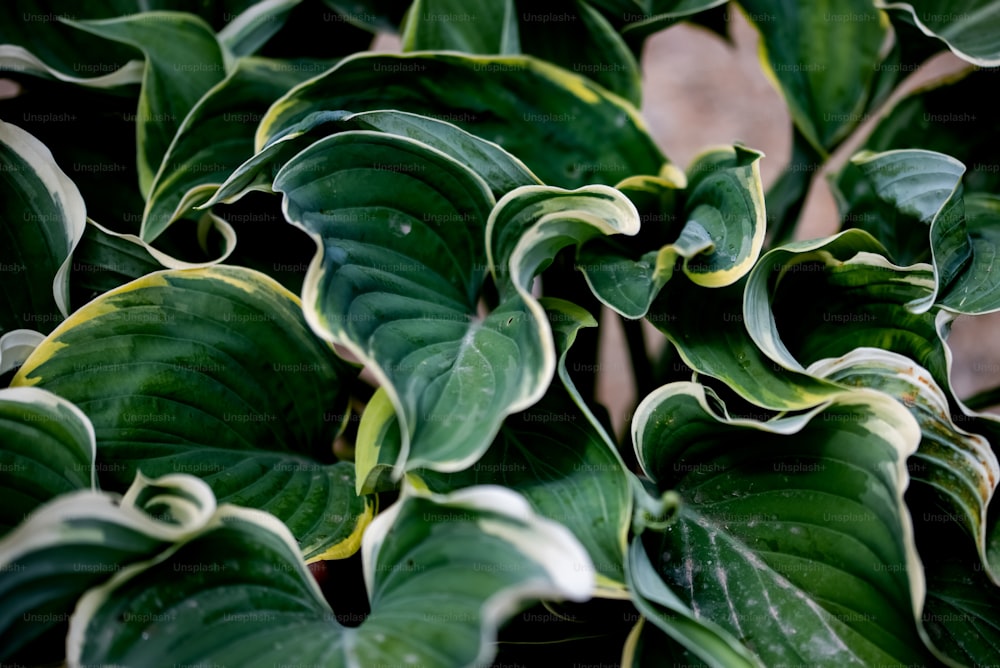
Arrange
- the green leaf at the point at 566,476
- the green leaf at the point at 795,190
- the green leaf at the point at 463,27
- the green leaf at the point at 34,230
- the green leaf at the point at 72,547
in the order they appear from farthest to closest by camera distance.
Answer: the green leaf at the point at 795,190, the green leaf at the point at 463,27, the green leaf at the point at 34,230, the green leaf at the point at 566,476, the green leaf at the point at 72,547

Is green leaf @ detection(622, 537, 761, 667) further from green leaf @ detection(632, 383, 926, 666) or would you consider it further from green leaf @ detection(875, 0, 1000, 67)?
green leaf @ detection(875, 0, 1000, 67)

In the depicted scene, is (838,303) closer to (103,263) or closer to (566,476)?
(566,476)

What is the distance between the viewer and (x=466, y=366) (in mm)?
509

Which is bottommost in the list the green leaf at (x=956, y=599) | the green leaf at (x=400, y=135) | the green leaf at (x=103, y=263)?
the green leaf at (x=956, y=599)

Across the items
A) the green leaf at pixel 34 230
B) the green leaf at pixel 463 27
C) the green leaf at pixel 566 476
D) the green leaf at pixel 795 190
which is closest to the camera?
the green leaf at pixel 566 476

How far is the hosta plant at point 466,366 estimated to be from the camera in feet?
1.40

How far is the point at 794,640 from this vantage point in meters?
0.49

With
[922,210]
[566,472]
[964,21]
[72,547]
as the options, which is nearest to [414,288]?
[566,472]

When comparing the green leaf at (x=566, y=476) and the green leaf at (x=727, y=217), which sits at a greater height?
the green leaf at (x=727, y=217)

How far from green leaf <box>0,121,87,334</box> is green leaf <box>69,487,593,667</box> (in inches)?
10.5

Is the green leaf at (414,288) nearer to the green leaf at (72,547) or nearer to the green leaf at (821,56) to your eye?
the green leaf at (72,547)

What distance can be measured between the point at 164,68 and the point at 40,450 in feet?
1.14

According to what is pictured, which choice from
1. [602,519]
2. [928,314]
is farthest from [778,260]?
[602,519]

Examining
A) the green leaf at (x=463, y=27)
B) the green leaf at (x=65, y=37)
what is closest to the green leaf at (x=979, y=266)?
the green leaf at (x=463, y=27)
